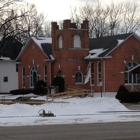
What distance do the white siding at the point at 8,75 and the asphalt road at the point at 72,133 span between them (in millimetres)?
43834

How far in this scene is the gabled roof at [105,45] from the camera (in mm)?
54219

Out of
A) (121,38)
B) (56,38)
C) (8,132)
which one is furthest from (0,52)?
(8,132)

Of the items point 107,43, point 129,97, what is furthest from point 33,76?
point 129,97

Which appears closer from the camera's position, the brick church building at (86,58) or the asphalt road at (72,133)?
the asphalt road at (72,133)

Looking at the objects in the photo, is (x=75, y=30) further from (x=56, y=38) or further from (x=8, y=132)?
(x=8, y=132)

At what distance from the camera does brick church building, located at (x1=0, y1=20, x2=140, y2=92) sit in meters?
54.3

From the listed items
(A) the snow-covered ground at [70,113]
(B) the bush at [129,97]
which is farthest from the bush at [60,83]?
(A) the snow-covered ground at [70,113]

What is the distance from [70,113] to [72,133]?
1206 cm

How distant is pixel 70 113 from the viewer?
3269cm

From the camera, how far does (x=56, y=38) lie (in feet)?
186

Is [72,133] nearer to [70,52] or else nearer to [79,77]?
[70,52]

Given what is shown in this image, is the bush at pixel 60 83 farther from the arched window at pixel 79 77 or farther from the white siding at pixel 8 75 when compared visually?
the white siding at pixel 8 75

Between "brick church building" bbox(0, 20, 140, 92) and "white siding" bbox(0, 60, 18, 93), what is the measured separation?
→ 26.5ft

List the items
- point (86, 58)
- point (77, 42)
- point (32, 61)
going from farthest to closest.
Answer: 1. point (32, 61)
2. point (77, 42)
3. point (86, 58)
